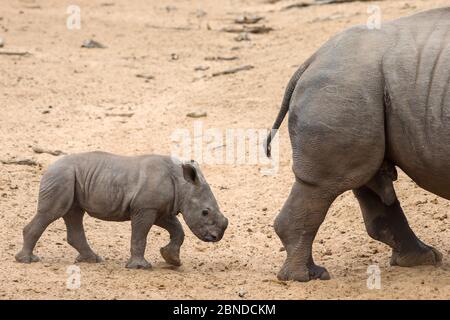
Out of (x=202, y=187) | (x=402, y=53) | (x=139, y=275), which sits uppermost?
(x=402, y=53)

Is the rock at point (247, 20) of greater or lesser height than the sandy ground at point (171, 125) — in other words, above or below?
above

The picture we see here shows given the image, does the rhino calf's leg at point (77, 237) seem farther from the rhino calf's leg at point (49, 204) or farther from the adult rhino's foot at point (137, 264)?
the adult rhino's foot at point (137, 264)

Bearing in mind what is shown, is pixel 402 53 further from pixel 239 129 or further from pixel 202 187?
pixel 239 129

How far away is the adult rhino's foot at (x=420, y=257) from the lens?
7.44 meters

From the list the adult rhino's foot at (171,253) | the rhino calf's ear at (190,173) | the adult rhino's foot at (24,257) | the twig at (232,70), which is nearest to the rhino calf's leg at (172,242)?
the adult rhino's foot at (171,253)

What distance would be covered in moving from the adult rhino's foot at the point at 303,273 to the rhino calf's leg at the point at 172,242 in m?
0.86

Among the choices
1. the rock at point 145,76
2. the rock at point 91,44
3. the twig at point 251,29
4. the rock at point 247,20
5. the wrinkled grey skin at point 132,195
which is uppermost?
the rock at point 247,20

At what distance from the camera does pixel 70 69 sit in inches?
583

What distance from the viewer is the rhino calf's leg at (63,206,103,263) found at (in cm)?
763

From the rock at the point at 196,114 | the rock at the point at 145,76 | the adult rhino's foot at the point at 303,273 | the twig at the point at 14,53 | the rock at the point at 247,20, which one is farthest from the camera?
the rock at the point at 247,20

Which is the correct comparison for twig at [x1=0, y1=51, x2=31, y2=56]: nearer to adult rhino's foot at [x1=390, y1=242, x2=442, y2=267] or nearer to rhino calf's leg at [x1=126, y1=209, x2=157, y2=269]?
rhino calf's leg at [x1=126, y1=209, x2=157, y2=269]

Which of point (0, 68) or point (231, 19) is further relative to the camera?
point (231, 19)

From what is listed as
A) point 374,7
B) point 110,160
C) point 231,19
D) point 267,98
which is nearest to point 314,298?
point 110,160

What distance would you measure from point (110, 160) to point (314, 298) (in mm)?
1947
